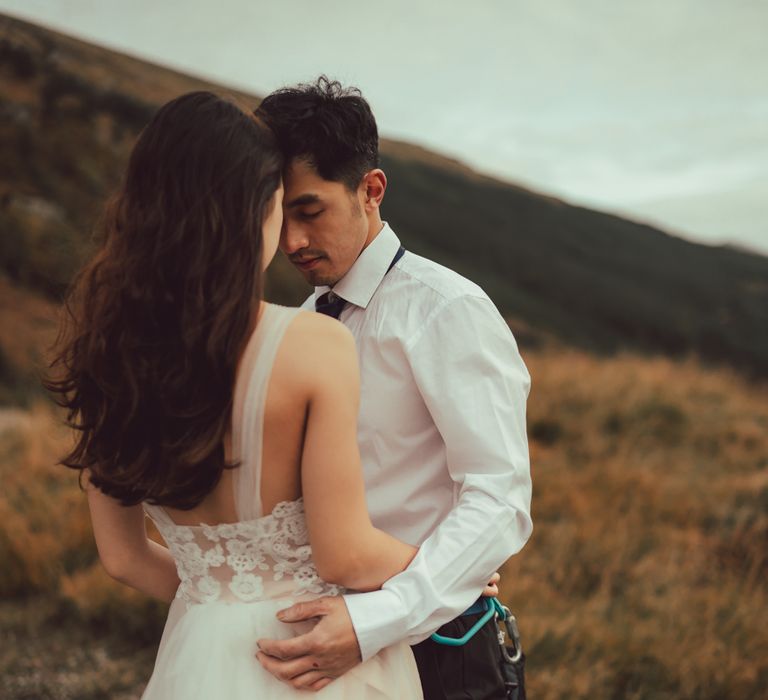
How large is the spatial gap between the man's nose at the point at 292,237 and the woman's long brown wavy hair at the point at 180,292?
0.40 m

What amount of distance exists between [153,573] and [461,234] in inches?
863

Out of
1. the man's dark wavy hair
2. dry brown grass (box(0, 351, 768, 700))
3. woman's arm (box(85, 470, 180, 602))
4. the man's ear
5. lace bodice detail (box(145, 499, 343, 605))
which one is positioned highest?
the man's dark wavy hair

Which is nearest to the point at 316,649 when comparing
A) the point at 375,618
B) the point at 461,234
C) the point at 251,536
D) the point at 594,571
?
the point at 375,618

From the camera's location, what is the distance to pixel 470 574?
151cm

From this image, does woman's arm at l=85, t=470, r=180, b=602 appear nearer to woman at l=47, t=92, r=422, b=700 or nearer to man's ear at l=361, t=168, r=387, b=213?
woman at l=47, t=92, r=422, b=700

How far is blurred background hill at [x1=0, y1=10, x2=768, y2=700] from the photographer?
3801 mm

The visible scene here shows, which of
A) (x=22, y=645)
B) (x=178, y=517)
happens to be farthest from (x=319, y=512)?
(x=22, y=645)

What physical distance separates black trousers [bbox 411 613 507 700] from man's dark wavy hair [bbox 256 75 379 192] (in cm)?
103

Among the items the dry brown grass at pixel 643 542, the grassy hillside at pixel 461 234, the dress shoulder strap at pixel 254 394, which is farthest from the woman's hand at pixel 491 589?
the grassy hillside at pixel 461 234

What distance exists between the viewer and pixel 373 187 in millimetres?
1863

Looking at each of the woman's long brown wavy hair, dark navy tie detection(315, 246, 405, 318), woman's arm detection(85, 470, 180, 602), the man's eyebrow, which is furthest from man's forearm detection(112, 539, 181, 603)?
the man's eyebrow

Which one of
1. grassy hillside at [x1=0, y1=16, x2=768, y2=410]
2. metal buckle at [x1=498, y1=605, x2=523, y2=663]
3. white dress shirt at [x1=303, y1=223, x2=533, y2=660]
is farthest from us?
grassy hillside at [x1=0, y1=16, x2=768, y2=410]

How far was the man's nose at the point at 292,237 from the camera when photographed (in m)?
1.73

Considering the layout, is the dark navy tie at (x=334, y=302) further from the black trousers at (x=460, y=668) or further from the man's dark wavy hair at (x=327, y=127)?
the black trousers at (x=460, y=668)
